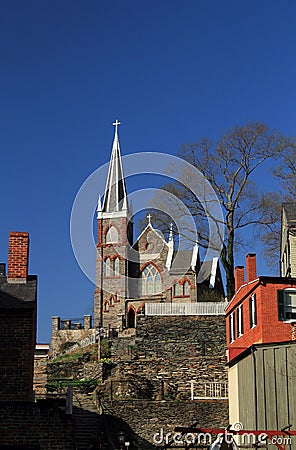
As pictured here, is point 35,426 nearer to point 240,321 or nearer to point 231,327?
point 240,321

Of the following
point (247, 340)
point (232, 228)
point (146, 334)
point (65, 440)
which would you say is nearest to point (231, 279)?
point (232, 228)

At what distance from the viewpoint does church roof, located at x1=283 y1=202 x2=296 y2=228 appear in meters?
33.1

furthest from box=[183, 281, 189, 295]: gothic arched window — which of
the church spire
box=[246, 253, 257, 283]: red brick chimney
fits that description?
box=[246, 253, 257, 283]: red brick chimney

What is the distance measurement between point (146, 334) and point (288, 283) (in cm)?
A: 1246

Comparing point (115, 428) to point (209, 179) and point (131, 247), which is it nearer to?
point (209, 179)

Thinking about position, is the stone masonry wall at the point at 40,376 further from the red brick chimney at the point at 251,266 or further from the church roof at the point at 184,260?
the church roof at the point at 184,260

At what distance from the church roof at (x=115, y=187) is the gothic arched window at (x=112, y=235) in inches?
58.4

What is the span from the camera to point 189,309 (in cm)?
4047

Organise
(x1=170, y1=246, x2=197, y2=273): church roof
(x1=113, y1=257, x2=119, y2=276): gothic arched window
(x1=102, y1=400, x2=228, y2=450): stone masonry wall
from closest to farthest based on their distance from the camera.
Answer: (x1=102, y1=400, x2=228, y2=450): stone masonry wall → (x1=170, y1=246, x2=197, y2=273): church roof → (x1=113, y1=257, x2=119, y2=276): gothic arched window

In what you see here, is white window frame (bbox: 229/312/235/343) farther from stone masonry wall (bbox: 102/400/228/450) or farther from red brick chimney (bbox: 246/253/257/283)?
stone masonry wall (bbox: 102/400/228/450)

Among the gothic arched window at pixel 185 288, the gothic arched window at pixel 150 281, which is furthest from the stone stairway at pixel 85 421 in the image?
the gothic arched window at pixel 150 281

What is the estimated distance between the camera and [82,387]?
34438 millimetres

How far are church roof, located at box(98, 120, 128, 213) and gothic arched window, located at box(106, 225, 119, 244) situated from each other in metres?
1.48

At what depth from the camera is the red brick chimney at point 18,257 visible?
2306 centimetres
